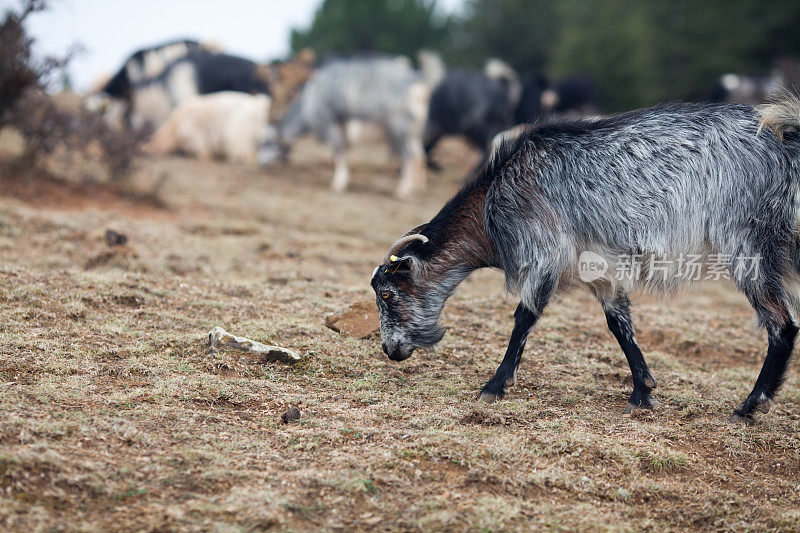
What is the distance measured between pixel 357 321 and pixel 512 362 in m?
1.39

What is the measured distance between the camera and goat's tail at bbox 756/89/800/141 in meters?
4.80

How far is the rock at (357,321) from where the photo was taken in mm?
5844

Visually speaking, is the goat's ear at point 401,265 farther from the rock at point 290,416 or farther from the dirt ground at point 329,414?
the rock at point 290,416

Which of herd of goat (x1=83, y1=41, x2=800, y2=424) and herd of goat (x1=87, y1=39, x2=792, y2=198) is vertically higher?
herd of goat (x1=87, y1=39, x2=792, y2=198)

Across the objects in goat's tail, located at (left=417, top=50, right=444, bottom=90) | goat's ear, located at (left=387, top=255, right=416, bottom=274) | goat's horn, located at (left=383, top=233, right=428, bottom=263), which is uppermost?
goat's tail, located at (left=417, top=50, right=444, bottom=90)

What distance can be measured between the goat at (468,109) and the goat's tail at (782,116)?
32.3ft

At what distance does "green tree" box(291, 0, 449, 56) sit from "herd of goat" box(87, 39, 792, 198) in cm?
1941

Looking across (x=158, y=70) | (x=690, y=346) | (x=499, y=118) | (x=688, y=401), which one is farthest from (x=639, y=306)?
(x=158, y=70)

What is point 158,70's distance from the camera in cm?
1694

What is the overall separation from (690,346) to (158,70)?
45.4 feet

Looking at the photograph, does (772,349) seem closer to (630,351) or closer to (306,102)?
(630,351)

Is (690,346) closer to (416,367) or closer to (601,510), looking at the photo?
(416,367)

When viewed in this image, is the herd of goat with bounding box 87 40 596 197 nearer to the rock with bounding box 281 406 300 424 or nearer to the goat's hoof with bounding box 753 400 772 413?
the goat's hoof with bounding box 753 400 772 413

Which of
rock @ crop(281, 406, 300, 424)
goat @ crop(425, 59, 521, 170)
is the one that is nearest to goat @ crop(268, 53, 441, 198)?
goat @ crop(425, 59, 521, 170)
